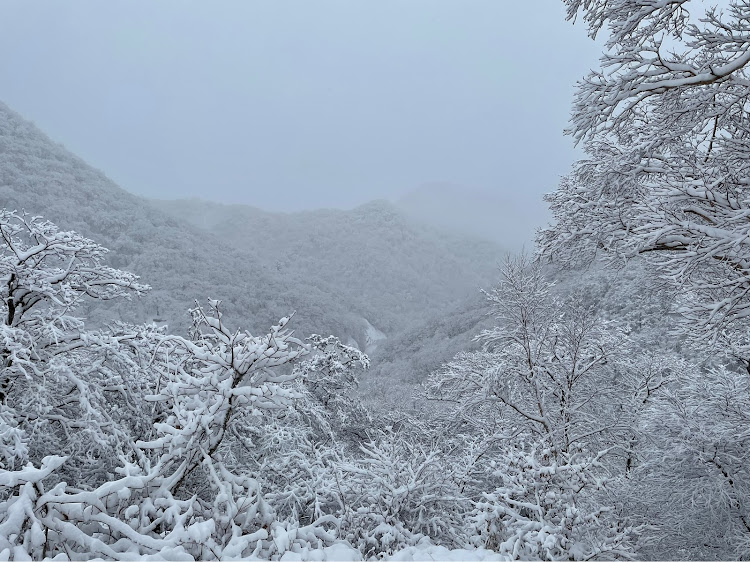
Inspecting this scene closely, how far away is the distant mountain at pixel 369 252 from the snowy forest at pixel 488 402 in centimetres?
6927

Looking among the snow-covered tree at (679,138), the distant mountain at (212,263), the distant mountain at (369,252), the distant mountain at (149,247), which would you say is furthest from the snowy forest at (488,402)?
the distant mountain at (369,252)

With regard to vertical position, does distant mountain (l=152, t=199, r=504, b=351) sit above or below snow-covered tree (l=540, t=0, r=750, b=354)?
above

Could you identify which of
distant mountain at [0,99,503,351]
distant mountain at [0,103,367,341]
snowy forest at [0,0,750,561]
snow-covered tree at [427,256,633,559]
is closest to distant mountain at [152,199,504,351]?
distant mountain at [0,99,503,351]

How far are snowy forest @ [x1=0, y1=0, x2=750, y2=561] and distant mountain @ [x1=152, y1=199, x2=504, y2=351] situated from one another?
227ft

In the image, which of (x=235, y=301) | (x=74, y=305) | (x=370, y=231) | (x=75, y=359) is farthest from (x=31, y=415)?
(x=370, y=231)

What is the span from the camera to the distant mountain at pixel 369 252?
95938 millimetres

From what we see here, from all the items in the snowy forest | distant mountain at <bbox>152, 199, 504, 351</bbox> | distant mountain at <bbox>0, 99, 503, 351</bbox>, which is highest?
distant mountain at <bbox>152, 199, 504, 351</bbox>

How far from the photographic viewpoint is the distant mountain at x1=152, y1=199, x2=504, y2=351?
95.9m

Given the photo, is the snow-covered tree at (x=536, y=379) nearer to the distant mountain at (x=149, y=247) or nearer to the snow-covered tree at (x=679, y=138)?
the snow-covered tree at (x=679, y=138)

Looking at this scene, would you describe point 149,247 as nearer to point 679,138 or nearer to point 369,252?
point 679,138

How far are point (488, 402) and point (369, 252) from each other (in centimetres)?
10700

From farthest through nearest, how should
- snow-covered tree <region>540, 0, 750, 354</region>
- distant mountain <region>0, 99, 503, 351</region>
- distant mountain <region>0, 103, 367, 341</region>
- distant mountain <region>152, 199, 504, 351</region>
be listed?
distant mountain <region>152, 199, 504, 351</region> < distant mountain <region>0, 99, 503, 351</region> < distant mountain <region>0, 103, 367, 341</region> < snow-covered tree <region>540, 0, 750, 354</region>

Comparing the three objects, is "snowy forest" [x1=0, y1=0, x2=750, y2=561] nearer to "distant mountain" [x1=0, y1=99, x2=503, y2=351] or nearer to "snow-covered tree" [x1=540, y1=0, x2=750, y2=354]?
"snow-covered tree" [x1=540, y1=0, x2=750, y2=354]

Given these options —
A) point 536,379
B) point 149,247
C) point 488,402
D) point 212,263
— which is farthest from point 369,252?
point 536,379
